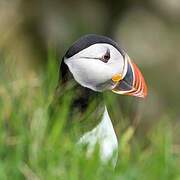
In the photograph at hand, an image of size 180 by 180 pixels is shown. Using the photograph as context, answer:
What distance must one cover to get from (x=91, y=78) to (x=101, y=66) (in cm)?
9

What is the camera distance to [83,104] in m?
2.26

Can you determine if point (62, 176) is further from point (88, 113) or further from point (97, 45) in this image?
point (97, 45)

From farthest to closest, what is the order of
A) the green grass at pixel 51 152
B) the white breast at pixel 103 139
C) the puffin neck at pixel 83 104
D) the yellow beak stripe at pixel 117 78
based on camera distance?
1. the yellow beak stripe at pixel 117 78
2. the puffin neck at pixel 83 104
3. the white breast at pixel 103 139
4. the green grass at pixel 51 152

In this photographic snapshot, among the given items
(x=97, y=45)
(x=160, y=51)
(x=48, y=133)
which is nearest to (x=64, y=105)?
(x=48, y=133)

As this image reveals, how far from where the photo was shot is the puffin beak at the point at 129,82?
2346 mm

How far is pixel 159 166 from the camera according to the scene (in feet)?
5.41

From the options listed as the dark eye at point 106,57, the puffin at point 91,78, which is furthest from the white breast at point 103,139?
the dark eye at point 106,57

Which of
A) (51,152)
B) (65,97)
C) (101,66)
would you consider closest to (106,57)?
(101,66)

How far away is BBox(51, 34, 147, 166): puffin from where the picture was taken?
2203mm

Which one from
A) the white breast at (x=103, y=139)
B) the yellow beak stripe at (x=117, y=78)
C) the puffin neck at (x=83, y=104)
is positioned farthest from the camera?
the yellow beak stripe at (x=117, y=78)

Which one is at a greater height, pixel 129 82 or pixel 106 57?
pixel 106 57

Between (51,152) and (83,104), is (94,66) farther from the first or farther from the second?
(51,152)

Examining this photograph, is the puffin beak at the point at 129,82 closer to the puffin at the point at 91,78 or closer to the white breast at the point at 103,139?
the puffin at the point at 91,78

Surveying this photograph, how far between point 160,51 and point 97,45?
20.2ft
